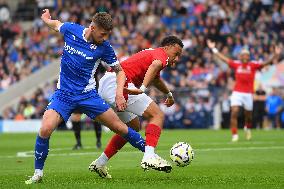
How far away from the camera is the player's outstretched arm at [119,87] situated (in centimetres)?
1191

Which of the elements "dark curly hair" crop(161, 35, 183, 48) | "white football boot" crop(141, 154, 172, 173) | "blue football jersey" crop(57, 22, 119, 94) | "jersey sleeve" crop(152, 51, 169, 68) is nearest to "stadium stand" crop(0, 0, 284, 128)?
"dark curly hair" crop(161, 35, 183, 48)

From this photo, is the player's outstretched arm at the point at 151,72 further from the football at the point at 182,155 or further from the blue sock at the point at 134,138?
the football at the point at 182,155

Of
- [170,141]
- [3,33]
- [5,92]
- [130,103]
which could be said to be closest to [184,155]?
[130,103]

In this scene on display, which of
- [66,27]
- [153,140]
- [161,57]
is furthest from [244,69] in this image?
[66,27]

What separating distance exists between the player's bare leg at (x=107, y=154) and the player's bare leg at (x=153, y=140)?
392mm

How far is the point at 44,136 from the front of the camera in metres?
11.5

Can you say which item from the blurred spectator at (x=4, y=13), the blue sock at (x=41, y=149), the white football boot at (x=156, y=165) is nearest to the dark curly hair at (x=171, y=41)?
the white football boot at (x=156, y=165)

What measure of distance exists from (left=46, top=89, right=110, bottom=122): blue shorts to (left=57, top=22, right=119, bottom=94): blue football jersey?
8cm

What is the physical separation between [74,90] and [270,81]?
22.9 meters

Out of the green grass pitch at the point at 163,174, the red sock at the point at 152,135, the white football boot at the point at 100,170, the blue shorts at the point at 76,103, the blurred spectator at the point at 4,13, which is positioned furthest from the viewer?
the blurred spectator at the point at 4,13

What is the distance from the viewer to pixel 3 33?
143ft

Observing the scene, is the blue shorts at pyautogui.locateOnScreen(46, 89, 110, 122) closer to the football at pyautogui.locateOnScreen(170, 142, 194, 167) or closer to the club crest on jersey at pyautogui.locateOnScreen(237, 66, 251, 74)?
the football at pyautogui.locateOnScreen(170, 142, 194, 167)

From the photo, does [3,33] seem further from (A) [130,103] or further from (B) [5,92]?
(A) [130,103]

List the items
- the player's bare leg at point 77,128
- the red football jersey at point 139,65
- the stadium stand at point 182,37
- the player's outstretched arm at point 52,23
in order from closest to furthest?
the player's outstretched arm at point 52,23 → the red football jersey at point 139,65 → the player's bare leg at point 77,128 → the stadium stand at point 182,37
